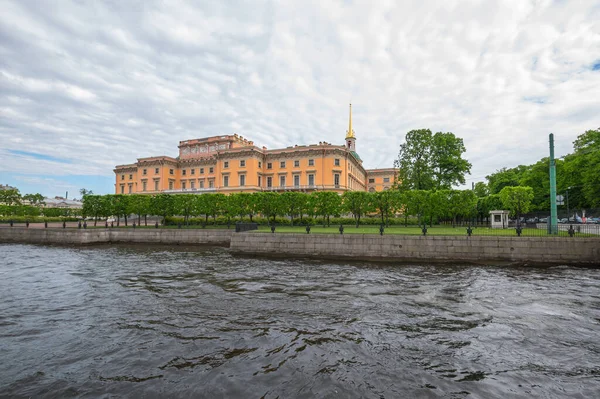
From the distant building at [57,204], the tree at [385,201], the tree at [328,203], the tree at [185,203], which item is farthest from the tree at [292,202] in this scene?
the distant building at [57,204]

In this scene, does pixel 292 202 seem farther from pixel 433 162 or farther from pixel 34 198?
pixel 34 198

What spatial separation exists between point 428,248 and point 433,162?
24.5m

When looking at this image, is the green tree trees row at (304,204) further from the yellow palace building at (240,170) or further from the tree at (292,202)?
the yellow palace building at (240,170)

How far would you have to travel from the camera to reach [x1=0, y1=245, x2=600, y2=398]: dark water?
15.7 ft

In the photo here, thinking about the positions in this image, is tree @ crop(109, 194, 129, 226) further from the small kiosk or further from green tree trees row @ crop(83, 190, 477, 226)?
the small kiosk

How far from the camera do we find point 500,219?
88.9 ft

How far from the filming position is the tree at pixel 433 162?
37.9m

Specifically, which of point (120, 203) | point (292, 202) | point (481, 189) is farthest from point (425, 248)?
point (481, 189)

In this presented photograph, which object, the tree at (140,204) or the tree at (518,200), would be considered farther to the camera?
the tree at (140,204)

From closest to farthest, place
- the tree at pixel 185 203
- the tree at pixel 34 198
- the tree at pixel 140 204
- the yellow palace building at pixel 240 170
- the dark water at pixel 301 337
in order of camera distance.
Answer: the dark water at pixel 301 337 → the tree at pixel 185 203 → the tree at pixel 140 204 → the yellow palace building at pixel 240 170 → the tree at pixel 34 198

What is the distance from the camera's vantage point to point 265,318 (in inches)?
309

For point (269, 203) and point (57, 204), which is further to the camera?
point (57, 204)

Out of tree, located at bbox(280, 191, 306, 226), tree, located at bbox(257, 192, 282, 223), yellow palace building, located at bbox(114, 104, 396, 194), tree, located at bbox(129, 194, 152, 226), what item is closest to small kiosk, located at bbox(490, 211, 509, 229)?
tree, located at bbox(280, 191, 306, 226)

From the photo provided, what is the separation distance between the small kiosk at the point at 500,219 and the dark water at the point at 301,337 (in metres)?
14.9
